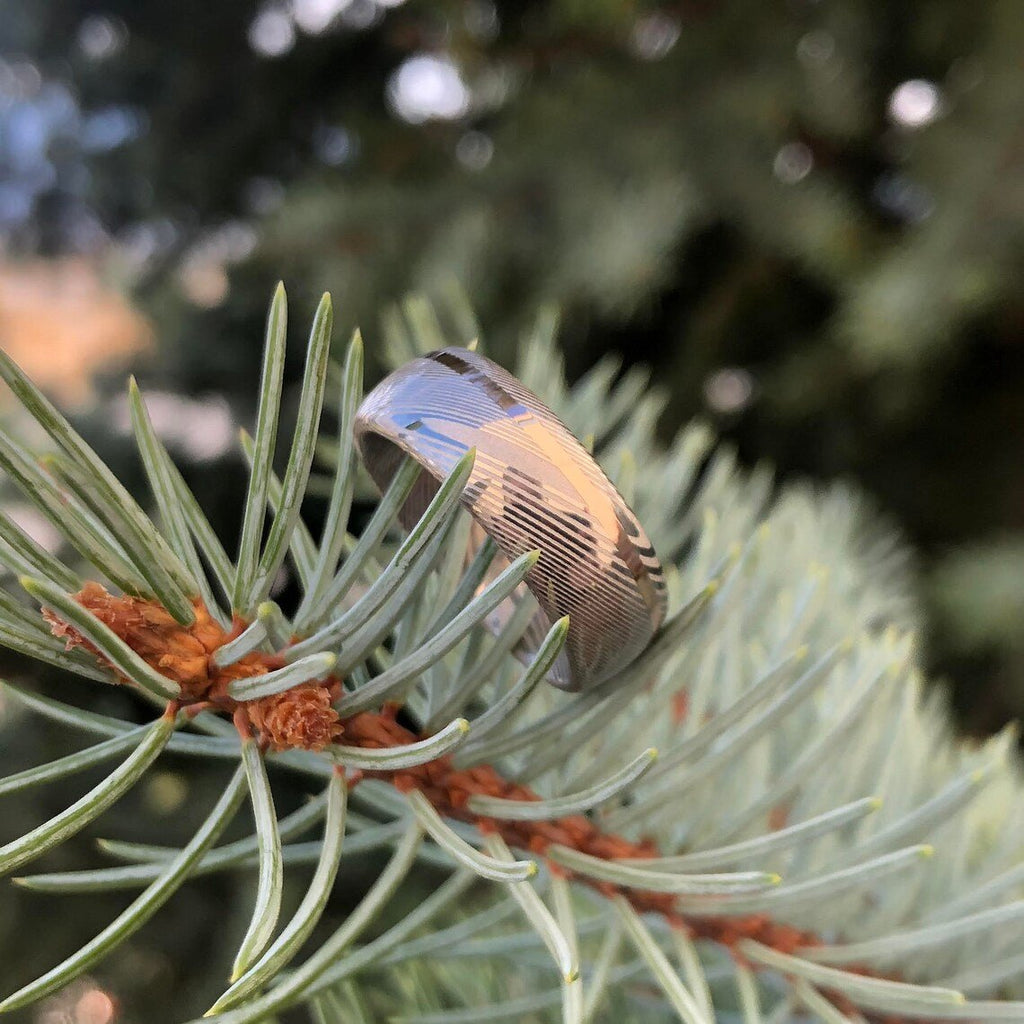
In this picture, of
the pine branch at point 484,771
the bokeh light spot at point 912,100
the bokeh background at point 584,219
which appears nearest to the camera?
the pine branch at point 484,771

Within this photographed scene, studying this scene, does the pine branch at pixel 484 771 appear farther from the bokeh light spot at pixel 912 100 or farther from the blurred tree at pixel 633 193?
the bokeh light spot at pixel 912 100

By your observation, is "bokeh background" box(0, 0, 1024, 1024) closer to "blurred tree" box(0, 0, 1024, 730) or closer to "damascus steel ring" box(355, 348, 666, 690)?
"blurred tree" box(0, 0, 1024, 730)

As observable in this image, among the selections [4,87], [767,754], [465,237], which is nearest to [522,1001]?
[767,754]

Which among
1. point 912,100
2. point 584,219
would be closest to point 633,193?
point 584,219

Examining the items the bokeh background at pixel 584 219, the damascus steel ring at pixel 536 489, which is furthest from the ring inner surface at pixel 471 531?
the bokeh background at pixel 584 219

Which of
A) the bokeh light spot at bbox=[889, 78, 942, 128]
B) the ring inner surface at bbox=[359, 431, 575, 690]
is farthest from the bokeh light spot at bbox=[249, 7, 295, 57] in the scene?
the ring inner surface at bbox=[359, 431, 575, 690]

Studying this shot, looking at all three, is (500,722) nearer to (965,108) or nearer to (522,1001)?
(522,1001)

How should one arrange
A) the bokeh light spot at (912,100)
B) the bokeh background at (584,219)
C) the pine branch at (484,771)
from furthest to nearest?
the bokeh light spot at (912,100)
the bokeh background at (584,219)
the pine branch at (484,771)
